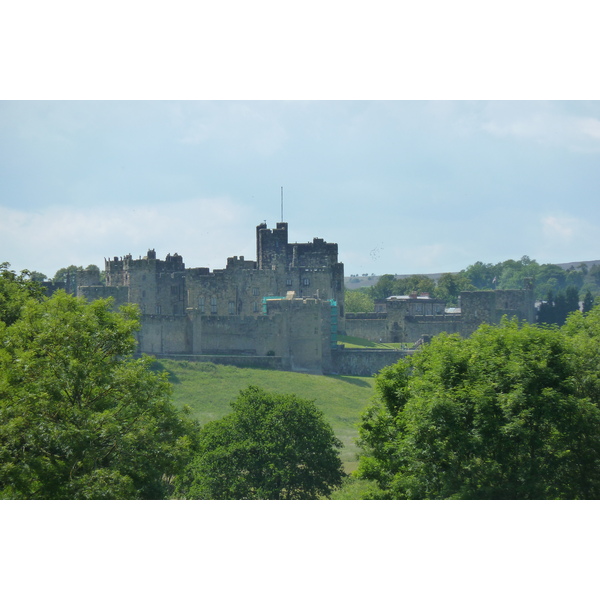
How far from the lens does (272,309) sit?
210 feet

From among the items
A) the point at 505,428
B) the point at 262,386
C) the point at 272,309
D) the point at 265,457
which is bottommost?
the point at 265,457

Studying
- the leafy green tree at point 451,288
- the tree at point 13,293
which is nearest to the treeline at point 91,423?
the tree at point 13,293

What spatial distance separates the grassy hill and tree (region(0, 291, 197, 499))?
21.5 metres

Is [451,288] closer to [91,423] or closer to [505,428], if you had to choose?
[505,428]

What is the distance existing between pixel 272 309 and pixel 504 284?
283 feet

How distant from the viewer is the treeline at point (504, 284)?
274ft

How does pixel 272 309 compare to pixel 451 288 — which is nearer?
pixel 272 309

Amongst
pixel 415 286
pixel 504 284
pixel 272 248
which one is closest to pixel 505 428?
pixel 272 248

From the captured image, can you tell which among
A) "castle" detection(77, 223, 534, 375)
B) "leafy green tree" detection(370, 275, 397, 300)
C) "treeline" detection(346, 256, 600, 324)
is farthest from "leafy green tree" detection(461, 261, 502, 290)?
"castle" detection(77, 223, 534, 375)

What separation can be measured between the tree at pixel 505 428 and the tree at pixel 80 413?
6.50 m

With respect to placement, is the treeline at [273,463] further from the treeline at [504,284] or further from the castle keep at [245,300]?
the treeline at [504,284]

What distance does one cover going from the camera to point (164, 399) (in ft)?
87.4

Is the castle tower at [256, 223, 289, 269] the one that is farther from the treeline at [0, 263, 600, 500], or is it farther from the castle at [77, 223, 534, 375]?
the treeline at [0, 263, 600, 500]

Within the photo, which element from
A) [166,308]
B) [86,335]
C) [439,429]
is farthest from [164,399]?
[166,308]
